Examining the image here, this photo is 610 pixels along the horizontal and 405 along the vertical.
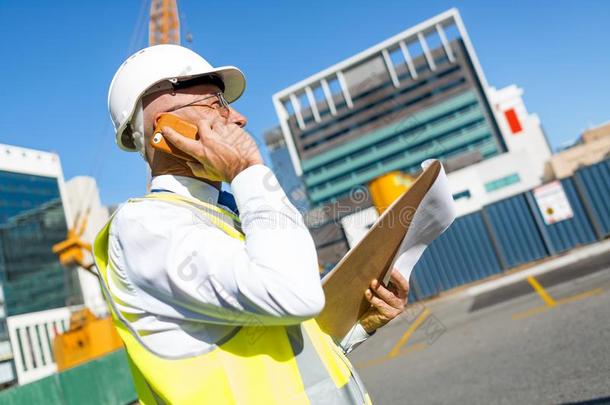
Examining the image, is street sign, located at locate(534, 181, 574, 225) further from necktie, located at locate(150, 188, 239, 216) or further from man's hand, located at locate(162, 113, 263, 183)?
man's hand, located at locate(162, 113, 263, 183)

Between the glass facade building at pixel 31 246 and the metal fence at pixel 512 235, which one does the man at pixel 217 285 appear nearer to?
the metal fence at pixel 512 235

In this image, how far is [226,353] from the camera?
0.89m

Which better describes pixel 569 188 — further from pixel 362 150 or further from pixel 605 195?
pixel 362 150

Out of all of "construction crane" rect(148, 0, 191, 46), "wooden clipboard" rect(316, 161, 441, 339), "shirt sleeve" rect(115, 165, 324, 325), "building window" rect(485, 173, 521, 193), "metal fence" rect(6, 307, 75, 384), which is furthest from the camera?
"metal fence" rect(6, 307, 75, 384)

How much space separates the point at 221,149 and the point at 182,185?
0.81 ft

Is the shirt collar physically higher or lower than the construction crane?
lower

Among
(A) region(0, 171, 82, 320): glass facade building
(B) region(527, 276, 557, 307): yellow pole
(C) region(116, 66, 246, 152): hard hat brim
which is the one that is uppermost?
(A) region(0, 171, 82, 320): glass facade building

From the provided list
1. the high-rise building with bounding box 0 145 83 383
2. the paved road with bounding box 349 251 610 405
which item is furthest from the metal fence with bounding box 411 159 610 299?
the high-rise building with bounding box 0 145 83 383

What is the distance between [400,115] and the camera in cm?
7294

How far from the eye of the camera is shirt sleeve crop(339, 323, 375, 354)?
142 centimetres

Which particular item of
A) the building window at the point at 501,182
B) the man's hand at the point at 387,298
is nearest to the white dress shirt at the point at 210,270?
the man's hand at the point at 387,298

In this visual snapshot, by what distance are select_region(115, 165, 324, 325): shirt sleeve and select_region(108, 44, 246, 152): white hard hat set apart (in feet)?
1.36

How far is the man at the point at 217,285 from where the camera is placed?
0.80 metres

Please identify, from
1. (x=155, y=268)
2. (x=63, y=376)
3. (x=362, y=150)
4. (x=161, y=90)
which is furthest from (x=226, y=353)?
(x=362, y=150)
